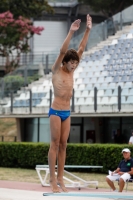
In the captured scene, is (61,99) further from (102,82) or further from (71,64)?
(102,82)

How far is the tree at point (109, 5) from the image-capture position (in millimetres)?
49562

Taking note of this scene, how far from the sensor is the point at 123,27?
1508 inches

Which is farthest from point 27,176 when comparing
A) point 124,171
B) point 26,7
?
point 26,7

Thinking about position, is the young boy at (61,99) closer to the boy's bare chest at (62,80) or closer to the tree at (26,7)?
the boy's bare chest at (62,80)

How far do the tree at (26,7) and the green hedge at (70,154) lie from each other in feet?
69.3

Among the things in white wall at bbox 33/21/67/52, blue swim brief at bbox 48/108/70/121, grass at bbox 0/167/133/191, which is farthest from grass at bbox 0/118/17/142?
blue swim brief at bbox 48/108/70/121

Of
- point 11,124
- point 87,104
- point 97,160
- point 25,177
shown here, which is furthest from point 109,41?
point 25,177

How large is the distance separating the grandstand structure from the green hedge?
3044 mm

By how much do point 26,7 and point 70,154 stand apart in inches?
957

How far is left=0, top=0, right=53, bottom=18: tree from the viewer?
47.2 meters

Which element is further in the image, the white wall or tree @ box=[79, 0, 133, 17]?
the white wall

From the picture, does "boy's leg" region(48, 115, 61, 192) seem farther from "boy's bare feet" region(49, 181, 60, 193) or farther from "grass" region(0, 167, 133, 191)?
"grass" region(0, 167, 133, 191)

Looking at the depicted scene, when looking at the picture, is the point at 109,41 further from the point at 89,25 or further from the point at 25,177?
the point at 89,25

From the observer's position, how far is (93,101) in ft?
93.9
